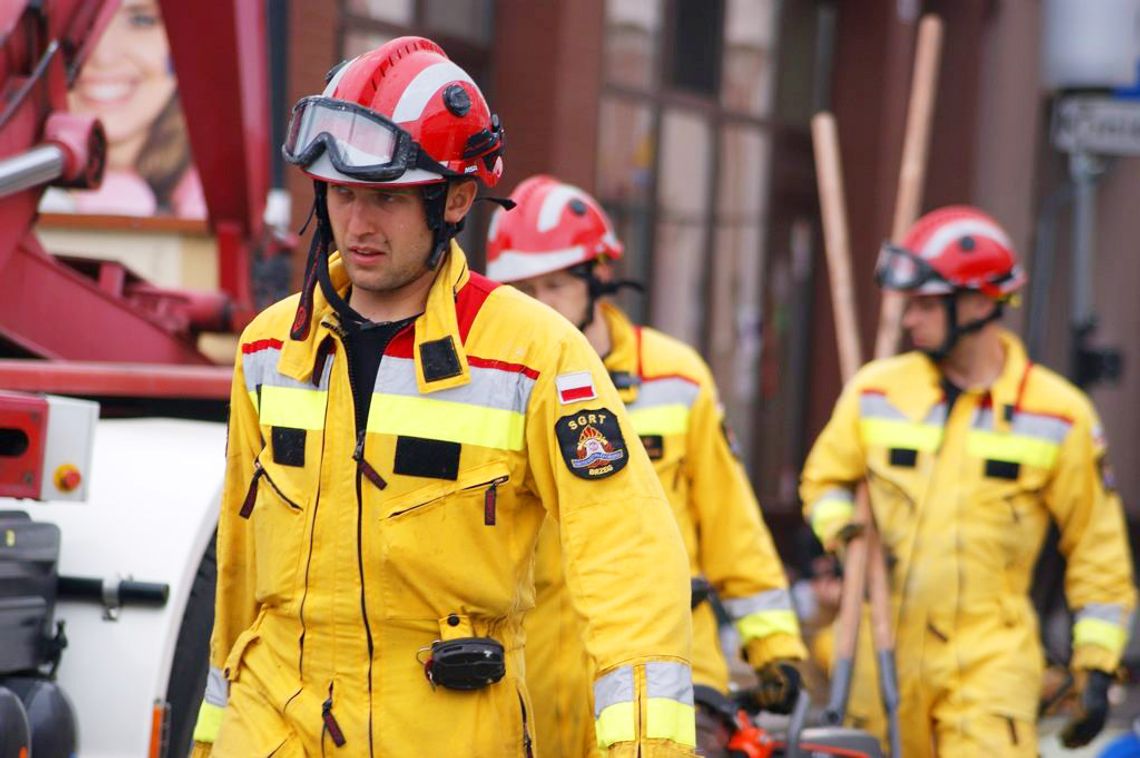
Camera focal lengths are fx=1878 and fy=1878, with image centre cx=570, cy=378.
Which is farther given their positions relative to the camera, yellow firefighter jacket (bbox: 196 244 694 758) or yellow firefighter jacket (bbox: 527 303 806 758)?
yellow firefighter jacket (bbox: 527 303 806 758)

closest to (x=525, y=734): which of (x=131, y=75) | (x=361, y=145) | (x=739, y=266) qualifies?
(x=361, y=145)

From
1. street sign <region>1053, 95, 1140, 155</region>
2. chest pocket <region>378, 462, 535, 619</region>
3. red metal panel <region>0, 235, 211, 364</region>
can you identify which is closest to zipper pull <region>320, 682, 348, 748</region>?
chest pocket <region>378, 462, 535, 619</region>

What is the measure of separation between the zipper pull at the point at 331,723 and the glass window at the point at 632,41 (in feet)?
24.8

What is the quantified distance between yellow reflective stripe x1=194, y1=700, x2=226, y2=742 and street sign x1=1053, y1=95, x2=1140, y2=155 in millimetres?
8554

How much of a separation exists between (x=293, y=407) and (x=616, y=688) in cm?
73

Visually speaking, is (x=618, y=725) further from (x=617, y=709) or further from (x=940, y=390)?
(x=940, y=390)

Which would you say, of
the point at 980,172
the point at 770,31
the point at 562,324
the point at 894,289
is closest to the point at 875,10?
the point at 770,31

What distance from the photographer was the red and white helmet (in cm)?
514

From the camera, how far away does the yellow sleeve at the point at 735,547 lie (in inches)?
197

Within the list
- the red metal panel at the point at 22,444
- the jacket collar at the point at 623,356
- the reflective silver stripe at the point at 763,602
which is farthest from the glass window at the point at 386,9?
the red metal panel at the point at 22,444

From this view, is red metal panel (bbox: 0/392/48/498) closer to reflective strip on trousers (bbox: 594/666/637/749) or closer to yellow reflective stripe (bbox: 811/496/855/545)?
reflective strip on trousers (bbox: 594/666/637/749)

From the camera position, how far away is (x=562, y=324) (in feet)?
10.4

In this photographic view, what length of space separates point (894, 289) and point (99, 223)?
8.57 feet

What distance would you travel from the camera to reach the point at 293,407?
3.13 m
